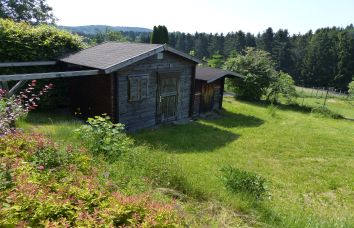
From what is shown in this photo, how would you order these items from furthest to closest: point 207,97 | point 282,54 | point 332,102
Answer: point 282,54
point 332,102
point 207,97

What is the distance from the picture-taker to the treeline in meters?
58.8

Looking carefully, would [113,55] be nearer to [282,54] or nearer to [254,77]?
[254,77]

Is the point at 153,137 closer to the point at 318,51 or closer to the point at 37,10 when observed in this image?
the point at 37,10

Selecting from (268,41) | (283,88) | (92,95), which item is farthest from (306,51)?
(92,95)

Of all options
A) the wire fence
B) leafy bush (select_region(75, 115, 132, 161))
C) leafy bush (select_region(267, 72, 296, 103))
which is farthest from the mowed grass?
the wire fence

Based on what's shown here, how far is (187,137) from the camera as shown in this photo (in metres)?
12.9

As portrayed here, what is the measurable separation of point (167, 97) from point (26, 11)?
2208 centimetres

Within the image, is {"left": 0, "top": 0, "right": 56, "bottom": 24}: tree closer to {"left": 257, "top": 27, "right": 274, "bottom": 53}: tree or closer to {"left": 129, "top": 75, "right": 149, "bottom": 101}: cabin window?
{"left": 129, "top": 75, "right": 149, "bottom": 101}: cabin window

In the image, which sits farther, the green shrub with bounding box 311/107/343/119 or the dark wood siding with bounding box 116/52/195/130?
the green shrub with bounding box 311/107/343/119

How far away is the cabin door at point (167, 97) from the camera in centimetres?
1379

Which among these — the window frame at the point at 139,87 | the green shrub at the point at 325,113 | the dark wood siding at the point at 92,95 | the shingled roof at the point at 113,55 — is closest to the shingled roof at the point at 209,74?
the shingled roof at the point at 113,55

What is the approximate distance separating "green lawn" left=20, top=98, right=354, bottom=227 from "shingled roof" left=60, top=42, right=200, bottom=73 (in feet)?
8.28

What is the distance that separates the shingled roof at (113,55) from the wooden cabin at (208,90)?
2997 millimetres

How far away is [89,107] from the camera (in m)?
12.8
